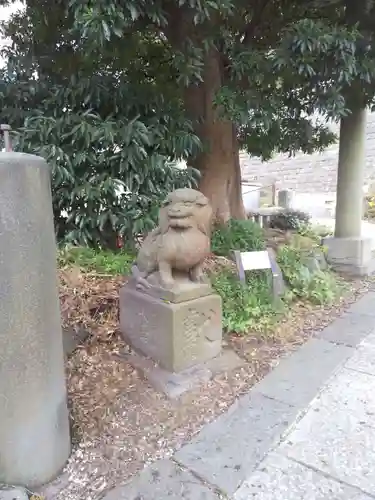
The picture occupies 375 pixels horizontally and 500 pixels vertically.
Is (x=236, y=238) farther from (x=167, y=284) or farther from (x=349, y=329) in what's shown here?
(x=167, y=284)

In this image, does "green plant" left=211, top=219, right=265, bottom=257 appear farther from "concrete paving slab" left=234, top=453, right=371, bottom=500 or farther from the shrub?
"concrete paving slab" left=234, top=453, right=371, bottom=500

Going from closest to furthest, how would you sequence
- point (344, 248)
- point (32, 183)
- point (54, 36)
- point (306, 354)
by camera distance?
1. point (32, 183)
2. point (306, 354)
3. point (54, 36)
4. point (344, 248)

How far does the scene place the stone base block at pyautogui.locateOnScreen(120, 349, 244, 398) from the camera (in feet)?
7.70

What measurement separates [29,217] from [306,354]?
2.19 meters

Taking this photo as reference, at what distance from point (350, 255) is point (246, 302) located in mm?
2265

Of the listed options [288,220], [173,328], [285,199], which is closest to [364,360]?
[173,328]

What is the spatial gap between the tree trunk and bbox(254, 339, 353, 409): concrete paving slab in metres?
2.08

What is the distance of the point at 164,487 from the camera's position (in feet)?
5.37

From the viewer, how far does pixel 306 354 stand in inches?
113

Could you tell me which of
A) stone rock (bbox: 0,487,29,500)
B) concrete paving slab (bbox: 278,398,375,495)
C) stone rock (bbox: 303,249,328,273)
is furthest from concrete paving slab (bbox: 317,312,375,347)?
stone rock (bbox: 0,487,29,500)

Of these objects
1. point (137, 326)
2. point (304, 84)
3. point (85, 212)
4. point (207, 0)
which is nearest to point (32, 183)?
point (137, 326)

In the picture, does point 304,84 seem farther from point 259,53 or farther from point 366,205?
point 366,205

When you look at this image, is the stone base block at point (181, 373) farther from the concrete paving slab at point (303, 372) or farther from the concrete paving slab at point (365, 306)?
the concrete paving slab at point (365, 306)

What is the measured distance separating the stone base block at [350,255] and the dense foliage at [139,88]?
173cm
